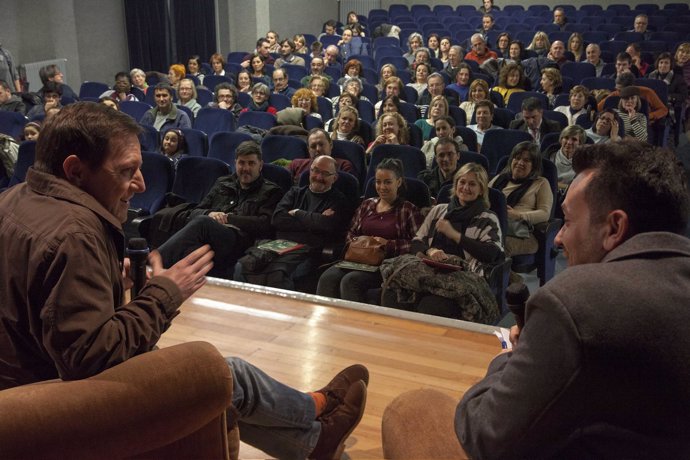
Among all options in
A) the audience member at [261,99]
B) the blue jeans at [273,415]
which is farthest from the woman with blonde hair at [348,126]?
the blue jeans at [273,415]

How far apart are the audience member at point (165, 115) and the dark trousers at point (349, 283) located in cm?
303

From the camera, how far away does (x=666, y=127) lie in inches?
245

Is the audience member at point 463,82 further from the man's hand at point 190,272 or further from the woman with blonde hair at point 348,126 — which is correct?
the man's hand at point 190,272

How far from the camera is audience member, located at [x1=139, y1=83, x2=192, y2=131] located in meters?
5.92

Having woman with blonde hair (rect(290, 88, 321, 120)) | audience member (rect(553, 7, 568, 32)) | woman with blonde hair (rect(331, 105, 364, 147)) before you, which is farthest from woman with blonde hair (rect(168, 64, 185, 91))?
audience member (rect(553, 7, 568, 32))

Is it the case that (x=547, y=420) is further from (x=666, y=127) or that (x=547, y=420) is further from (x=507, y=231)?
(x=666, y=127)

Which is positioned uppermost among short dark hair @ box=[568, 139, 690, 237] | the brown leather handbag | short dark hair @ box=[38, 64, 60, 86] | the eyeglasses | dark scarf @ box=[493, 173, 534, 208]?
short dark hair @ box=[568, 139, 690, 237]

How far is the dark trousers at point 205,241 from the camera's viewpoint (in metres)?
3.70

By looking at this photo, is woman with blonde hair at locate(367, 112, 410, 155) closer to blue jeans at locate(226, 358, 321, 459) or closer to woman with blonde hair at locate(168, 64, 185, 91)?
blue jeans at locate(226, 358, 321, 459)

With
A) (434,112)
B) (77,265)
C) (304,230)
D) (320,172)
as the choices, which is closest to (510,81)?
(434,112)

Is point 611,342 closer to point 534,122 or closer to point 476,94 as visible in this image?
point 534,122

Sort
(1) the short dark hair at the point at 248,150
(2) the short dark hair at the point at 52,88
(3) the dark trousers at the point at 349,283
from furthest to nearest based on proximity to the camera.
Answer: (2) the short dark hair at the point at 52,88
(1) the short dark hair at the point at 248,150
(3) the dark trousers at the point at 349,283

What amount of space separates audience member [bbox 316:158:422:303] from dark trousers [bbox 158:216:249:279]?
58cm

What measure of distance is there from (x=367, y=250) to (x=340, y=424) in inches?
58.8
